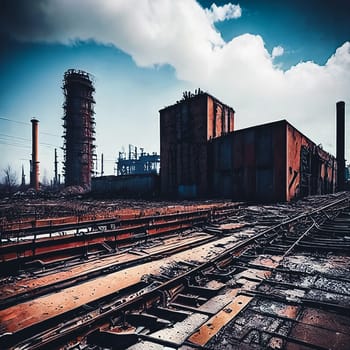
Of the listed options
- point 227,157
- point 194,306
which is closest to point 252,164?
point 227,157

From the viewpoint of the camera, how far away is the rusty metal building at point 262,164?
50.7 ft

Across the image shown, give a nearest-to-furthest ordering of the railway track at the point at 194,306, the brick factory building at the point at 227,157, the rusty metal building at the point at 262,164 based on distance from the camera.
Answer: the railway track at the point at 194,306 < the rusty metal building at the point at 262,164 < the brick factory building at the point at 227,157

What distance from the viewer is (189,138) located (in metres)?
21.2

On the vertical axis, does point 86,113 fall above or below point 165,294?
above

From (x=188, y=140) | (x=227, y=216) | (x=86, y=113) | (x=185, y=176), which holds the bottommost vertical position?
(x=227, y=216)

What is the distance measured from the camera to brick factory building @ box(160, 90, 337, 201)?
51.5ft

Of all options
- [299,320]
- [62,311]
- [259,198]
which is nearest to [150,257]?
[62,311]

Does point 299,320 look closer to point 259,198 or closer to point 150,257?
point 150,257

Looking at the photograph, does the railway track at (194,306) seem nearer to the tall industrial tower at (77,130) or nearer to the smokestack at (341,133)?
the tall industrial tower at (77,130)

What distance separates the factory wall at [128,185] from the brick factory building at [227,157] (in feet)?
4.42

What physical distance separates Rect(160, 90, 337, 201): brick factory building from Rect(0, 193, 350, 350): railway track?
38.1 ft

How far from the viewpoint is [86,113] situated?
107 ft

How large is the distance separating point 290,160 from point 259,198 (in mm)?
3346

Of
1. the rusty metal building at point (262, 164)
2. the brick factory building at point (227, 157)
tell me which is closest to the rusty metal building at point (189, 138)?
the brick factory building at point (227, 157)
